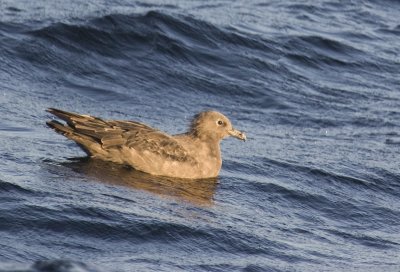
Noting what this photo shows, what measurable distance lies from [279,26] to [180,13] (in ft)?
5.61

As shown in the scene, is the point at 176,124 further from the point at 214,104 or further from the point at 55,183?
the point at 55,183

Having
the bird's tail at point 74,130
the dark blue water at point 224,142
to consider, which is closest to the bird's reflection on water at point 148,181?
the dark blue water at point 224,142

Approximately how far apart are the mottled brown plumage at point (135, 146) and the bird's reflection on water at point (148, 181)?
73mm

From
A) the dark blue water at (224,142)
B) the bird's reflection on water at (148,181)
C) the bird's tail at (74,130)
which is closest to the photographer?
the dark blue water at (224,142)

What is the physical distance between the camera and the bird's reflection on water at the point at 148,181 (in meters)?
10.6

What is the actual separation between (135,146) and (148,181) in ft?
1.45

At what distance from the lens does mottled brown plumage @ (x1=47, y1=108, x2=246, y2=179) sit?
37.0 feet

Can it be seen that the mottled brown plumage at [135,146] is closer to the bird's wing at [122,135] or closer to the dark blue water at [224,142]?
the bird's wing at [122,135]

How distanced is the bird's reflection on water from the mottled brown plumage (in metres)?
0.07

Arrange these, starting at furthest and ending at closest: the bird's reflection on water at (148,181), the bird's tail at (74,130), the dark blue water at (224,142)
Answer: the bird's tail at (74,130), the bird's reflection on water at (148,181), the dark blue water at (224,142)

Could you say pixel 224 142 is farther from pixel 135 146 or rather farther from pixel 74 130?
pixel 74 130

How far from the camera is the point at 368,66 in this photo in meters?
17.4

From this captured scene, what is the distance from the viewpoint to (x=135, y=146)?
445 inches

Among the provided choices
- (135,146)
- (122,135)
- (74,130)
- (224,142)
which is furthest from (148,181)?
(224,142)
